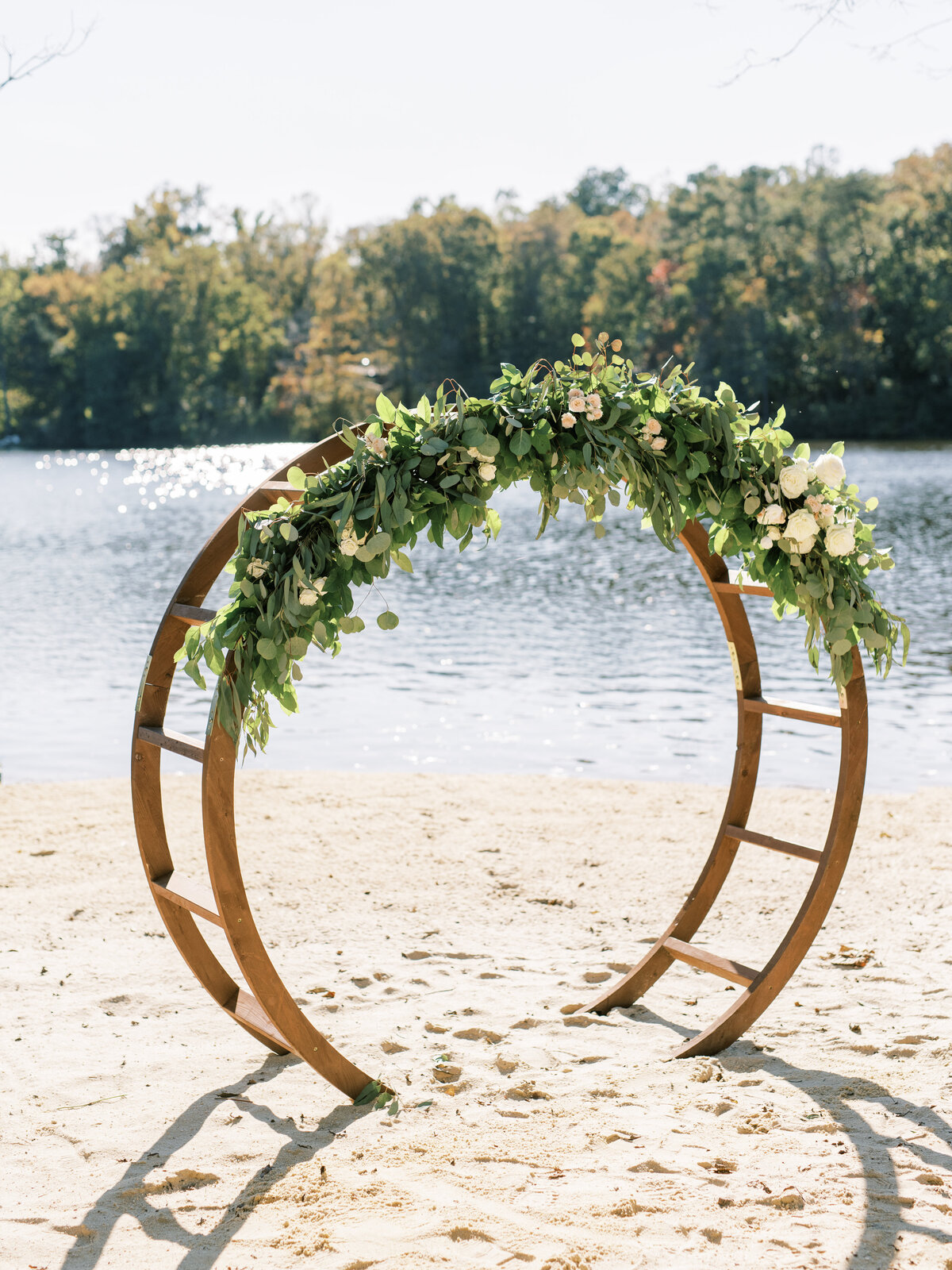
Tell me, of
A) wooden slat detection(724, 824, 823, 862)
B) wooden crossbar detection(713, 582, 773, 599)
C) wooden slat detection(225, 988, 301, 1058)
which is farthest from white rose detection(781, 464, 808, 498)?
wooden slat detection(225, 988, 301, 1058)

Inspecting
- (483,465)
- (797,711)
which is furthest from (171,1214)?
(797,711)

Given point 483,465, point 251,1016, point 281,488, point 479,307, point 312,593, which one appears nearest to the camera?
point 312,593

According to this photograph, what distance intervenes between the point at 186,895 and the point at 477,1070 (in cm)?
108

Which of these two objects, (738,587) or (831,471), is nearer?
(831,471)

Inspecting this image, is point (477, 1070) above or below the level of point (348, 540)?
below

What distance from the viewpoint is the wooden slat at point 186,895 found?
344cm

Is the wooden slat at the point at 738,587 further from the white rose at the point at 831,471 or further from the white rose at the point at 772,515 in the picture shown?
the white rose at the point at 831,471

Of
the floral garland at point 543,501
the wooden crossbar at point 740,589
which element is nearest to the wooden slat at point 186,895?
the floral garland at point 543,501

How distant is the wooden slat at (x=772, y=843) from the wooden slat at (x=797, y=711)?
411 millimetres

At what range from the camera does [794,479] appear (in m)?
3.57

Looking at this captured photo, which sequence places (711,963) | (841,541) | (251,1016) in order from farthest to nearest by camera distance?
(711,963), (251,1016), (841,541)

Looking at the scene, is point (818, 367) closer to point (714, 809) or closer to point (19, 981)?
point (714, 809)

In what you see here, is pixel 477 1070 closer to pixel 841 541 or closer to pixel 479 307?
pixel 841 541

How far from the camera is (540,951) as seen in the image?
488 centimetres
